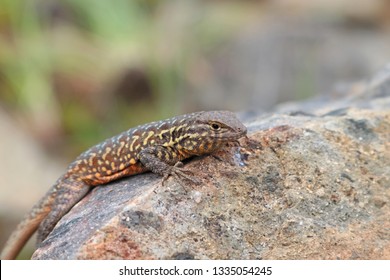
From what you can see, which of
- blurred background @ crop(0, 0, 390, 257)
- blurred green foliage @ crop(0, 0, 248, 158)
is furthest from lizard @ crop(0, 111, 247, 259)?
blurred green foliage @ crop(0, 0, 248, 158)

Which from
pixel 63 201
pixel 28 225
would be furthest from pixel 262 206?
pixel 28 225

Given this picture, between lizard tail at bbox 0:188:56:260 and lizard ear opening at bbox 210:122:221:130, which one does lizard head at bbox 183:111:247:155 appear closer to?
lizard ear opening at bbox 210:122:221:130

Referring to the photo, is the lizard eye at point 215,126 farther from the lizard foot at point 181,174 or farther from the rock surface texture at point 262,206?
the lizard foot at point 181,174

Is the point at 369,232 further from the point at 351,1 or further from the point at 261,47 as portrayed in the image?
the point at 351,1

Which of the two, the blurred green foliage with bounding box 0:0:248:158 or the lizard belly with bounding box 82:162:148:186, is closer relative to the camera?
the lizard belly with bounding box 82:162:148:186

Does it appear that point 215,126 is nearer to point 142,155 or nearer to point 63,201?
point 142,155
